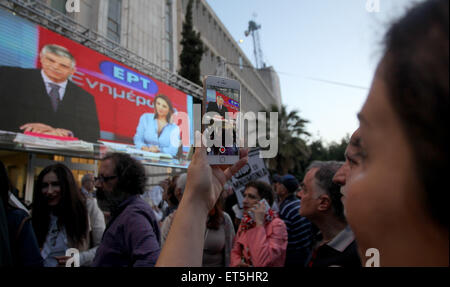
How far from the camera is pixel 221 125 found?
129cm

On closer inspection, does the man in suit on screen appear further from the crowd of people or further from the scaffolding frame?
the crowd of people

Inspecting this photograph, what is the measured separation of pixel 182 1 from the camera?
1791 centimetres

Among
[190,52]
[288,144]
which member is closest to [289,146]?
[288,144]

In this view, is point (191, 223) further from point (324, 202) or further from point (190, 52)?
point (190, 52)

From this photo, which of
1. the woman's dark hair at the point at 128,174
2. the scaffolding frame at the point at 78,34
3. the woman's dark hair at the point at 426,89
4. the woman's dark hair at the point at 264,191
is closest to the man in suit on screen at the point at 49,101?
the scaffolding frame at the point at 78,34

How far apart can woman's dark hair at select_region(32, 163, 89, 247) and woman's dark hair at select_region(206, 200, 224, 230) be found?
1.38 m

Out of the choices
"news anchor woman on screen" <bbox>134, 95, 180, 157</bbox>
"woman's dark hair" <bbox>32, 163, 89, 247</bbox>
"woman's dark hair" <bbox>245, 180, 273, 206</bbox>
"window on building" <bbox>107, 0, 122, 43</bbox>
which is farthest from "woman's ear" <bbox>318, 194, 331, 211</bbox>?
"window on building" <bbox>107, 0, 122, 43</bbox>

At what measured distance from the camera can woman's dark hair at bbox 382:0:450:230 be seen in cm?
34

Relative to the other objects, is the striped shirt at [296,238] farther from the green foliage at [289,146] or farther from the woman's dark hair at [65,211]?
the green foliage at [289,146]

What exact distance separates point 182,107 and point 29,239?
38.3ft

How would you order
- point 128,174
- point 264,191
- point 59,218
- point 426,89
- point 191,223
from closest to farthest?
1. point 426,89
2. point 191,223
3. point 128,174
4. point 59,218
5. point 264,191

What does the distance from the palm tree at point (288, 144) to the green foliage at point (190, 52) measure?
8.75 m

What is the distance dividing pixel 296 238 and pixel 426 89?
3.29 meters
